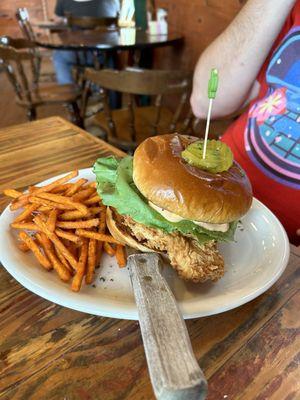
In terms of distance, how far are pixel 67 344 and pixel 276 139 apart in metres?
1.01

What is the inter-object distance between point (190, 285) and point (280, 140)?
27.8 inches

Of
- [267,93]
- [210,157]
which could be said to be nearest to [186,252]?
[210,157]

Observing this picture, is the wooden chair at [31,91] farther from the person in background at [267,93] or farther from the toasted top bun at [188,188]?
the toasted top bun at [188,188]

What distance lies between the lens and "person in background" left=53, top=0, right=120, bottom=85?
15.0 ft

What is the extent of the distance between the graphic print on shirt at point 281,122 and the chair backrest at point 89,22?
3.36m

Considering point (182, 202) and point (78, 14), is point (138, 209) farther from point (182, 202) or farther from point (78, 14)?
point (78, 14)

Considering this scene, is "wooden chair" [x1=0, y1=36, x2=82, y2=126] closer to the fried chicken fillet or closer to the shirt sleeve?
the shirt sleeve

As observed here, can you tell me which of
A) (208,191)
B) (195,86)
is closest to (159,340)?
(208,191)

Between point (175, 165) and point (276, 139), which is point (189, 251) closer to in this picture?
point (175, 165)

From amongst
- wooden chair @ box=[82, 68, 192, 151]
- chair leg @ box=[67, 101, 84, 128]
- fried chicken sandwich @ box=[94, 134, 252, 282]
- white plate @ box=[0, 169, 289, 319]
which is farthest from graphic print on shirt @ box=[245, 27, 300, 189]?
chair leg @ box=[67, 101, 84, 128]

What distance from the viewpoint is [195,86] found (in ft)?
5.86

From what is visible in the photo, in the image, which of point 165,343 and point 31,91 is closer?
point 165,343

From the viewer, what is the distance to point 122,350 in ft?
→ 2.33

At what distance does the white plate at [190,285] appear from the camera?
2.44 feet
